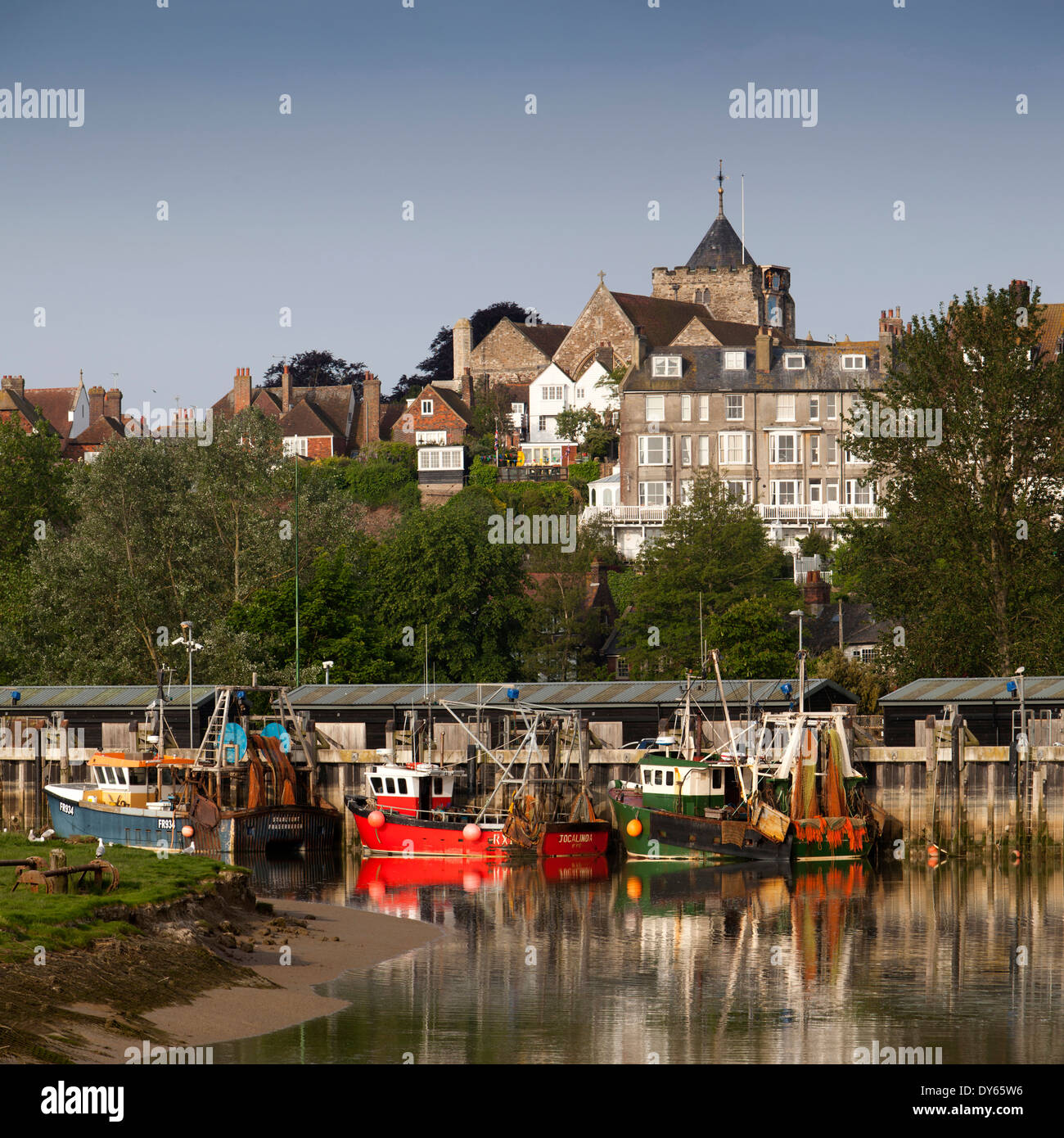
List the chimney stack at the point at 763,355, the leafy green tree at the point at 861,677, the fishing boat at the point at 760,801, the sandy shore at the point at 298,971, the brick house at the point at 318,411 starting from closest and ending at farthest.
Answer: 1. the sandy shore at the point at 298,971
2. the fishing boat at the point at 760,801
3. the leafy green tree at the point at 861,677
4. the chimney stack at the point at 763,355
5. the brick house at the point at 318,411

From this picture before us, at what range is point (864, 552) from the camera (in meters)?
72.4

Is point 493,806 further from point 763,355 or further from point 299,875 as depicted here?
point 763,355

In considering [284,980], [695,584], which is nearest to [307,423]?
[695,584]

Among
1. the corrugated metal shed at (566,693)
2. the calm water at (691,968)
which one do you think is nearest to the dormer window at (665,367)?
the corrugated metal shed at (566,693)

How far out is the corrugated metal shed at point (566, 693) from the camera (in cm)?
6253

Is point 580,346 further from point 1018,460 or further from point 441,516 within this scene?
point 1018,460

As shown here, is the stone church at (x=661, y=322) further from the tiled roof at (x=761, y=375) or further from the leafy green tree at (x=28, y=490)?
the leafy green tree at (x=28, y=490)

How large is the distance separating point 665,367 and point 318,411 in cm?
4167

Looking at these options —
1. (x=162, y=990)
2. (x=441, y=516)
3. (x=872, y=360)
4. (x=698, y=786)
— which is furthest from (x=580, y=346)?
(x=162, y=990)

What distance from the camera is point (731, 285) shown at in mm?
152500

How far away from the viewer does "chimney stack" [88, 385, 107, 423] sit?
155250 millimetres

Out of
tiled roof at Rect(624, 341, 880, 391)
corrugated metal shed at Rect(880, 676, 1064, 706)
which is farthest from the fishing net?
tiled roof at Rect(624, 341, 880, 391)

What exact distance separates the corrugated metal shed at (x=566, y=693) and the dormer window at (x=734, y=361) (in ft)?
180
